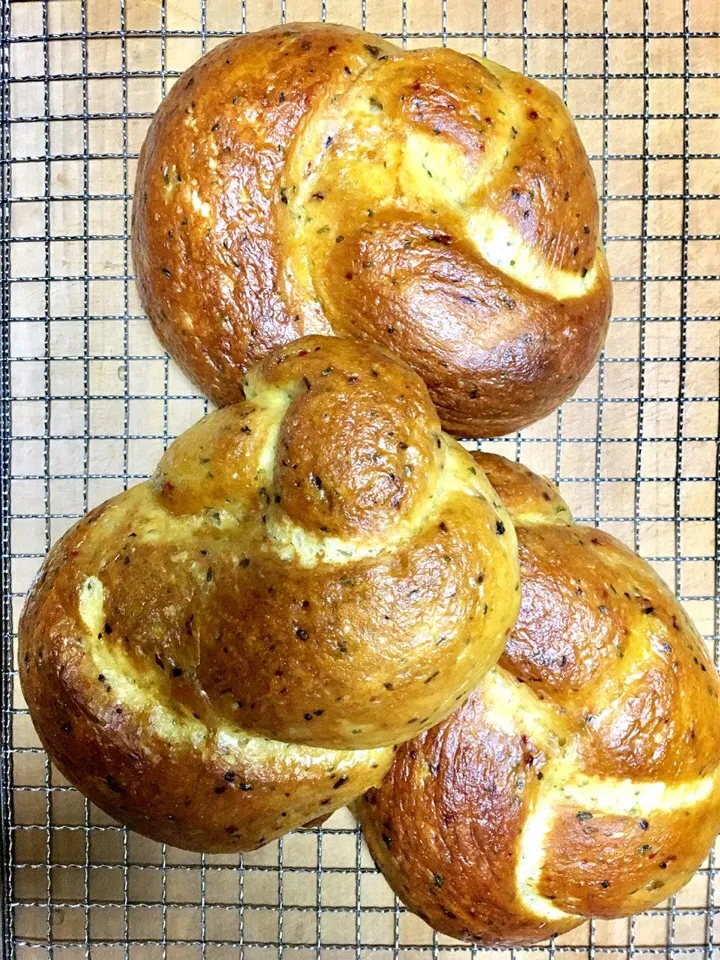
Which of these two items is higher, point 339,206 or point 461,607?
point 339,206

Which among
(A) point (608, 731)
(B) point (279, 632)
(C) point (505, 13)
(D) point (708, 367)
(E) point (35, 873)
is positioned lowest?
(E) point (35, 873)

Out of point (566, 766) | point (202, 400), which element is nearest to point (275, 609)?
point (566, 766)

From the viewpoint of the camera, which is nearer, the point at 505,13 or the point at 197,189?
the point at 197,189

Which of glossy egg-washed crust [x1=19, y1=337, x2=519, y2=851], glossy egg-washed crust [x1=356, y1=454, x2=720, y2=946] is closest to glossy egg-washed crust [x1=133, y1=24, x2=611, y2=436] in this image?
glossy egg-washed crust [x1=19, y1=337, x2=519, y2=851]

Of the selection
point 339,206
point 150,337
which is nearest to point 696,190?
point 339,206

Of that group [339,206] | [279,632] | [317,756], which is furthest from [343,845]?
[339,206]

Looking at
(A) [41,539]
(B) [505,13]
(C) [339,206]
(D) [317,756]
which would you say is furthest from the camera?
(A) [41,539]

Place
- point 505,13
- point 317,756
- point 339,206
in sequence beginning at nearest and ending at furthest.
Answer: point 317,756 < point 339,206 < point 505,13

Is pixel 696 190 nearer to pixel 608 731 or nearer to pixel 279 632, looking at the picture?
pixel 608 731
